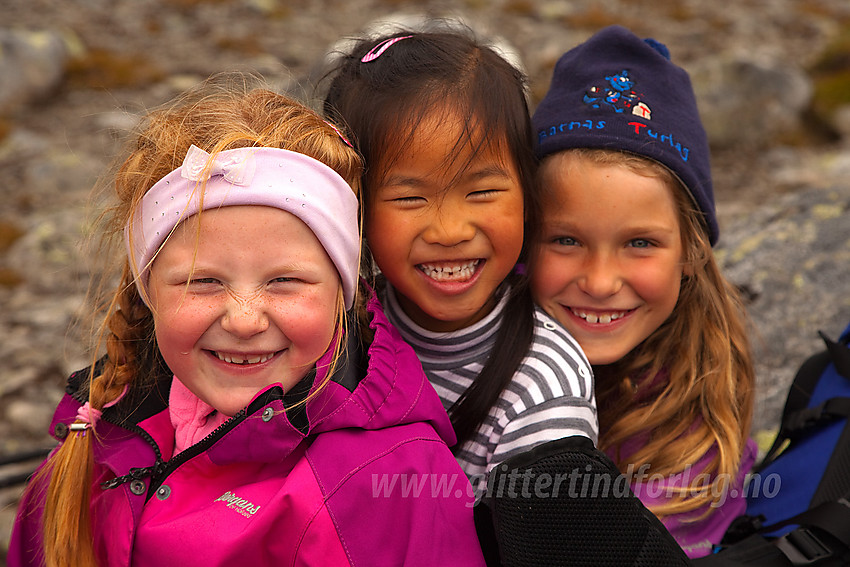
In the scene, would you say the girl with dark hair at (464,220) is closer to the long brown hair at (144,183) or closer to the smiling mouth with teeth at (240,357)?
the long brown hair at (144,183)

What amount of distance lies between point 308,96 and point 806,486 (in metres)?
2.24

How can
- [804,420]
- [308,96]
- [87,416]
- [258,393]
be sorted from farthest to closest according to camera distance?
1. [804,420]
2. [308,96]
3. [87,416]
4. [258,393]

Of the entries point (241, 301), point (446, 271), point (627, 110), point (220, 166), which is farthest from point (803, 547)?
point (220, 166)

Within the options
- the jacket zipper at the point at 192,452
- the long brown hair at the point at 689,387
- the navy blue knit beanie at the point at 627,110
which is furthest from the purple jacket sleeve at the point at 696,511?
the jacket zipper at the point at 192,452

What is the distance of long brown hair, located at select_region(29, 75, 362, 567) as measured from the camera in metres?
2.04

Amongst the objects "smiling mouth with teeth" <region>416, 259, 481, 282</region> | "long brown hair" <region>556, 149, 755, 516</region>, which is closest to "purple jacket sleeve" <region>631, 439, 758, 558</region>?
"long brown hair" <region>556, 149, 755, 516</region>

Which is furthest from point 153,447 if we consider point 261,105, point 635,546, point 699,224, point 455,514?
point 699,224

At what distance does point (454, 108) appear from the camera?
7.30 feet

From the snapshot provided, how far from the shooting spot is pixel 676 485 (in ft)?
8.98

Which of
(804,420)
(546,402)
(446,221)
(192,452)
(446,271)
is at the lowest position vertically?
(804,420)

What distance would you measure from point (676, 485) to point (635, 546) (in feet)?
3.02

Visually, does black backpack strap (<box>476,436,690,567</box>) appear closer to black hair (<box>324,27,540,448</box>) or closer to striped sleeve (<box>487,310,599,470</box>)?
striped sleeve (<box>487,310,599,470</box>)

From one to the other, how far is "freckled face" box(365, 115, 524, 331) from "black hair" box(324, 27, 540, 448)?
0.04 metres

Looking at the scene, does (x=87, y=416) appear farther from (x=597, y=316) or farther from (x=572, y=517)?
(x=597, y=316)
